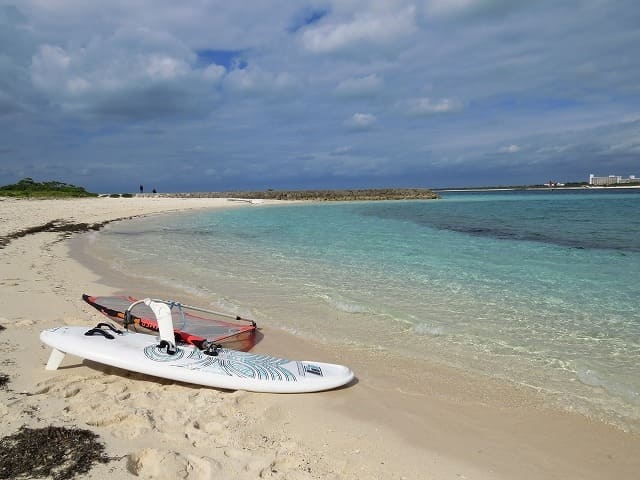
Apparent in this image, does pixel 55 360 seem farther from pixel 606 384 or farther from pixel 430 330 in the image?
pixel 606 384

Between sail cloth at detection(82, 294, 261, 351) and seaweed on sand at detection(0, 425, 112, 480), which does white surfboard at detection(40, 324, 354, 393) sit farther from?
seaweed on sand at detection(0, 425, 112, 480)

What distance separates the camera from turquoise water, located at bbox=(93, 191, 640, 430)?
18.7ft

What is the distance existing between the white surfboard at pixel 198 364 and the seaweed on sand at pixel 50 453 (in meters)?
1.18

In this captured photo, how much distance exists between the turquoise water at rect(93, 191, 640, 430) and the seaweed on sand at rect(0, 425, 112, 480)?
148 inches


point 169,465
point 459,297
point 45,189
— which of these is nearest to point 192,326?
point 169,465

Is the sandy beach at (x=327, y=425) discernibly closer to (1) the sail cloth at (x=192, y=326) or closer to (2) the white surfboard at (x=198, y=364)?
(2) the white surfboard at (x=198, y=364)

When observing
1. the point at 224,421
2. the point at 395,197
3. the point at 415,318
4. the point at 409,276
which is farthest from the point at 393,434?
the point at 395,197

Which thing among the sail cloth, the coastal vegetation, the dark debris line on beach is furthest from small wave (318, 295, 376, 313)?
the coastal vegetation

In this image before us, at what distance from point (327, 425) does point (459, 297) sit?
18.6 feet

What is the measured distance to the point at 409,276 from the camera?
36.5ft

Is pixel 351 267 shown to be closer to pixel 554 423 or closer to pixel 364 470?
pixel 554 423

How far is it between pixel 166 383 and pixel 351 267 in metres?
8.12

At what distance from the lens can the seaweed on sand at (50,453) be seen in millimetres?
3199

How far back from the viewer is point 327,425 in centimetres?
417
